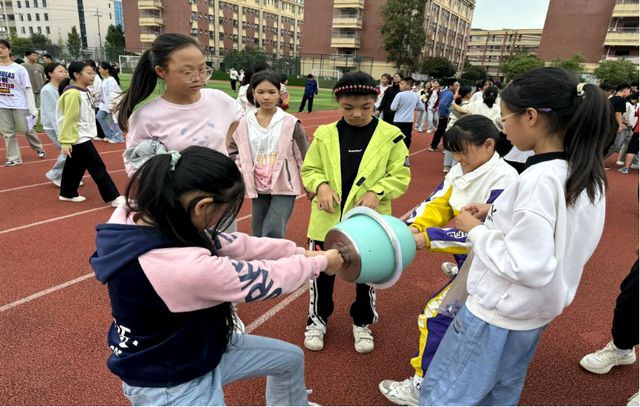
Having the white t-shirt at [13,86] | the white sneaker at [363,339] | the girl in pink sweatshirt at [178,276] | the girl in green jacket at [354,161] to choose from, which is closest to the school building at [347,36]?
the white t-shirt at [13,86]

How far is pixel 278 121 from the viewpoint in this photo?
10.6ft

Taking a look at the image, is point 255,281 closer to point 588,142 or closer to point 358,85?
point 588,142

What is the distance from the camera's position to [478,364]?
1.59 meters

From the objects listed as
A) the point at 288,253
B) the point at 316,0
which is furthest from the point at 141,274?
the point at 316,0

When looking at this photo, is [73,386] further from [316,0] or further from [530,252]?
[316,0]

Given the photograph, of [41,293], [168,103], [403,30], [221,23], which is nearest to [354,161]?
[168,103]

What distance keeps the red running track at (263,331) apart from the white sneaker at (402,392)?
0.07 m

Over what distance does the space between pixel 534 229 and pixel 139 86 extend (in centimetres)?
218

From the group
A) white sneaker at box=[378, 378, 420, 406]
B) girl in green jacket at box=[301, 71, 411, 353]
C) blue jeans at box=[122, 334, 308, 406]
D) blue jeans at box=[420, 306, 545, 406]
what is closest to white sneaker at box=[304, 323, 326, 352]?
white sneaker at box=[378, 378, 420, 406]

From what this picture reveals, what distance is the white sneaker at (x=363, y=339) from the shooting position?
9.23 feet

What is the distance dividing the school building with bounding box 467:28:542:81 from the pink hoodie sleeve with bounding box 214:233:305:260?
8565 centimetres

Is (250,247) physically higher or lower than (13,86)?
lower

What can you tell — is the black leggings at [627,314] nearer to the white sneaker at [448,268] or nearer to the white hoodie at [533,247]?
the white hoodie at [533,247]

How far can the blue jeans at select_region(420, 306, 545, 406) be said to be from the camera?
1.56m
